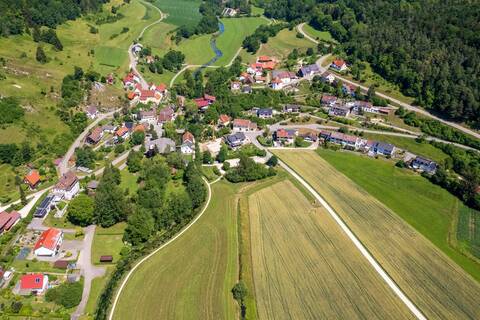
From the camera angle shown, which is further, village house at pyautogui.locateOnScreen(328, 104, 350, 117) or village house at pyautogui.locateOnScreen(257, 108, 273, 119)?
village house at pyautogui.locateOnScreen(328, 104, 350, 117)

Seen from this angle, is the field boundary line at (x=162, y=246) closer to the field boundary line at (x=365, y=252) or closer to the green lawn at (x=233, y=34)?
the field boundary line at (x=365, y=252)

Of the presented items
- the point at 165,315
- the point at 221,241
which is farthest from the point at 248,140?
the point at 165,315

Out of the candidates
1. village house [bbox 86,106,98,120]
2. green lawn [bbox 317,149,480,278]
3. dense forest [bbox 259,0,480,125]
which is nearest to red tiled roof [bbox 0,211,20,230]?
village house [bbox 86,106,98,120]

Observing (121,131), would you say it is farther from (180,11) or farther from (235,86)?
(180,11)

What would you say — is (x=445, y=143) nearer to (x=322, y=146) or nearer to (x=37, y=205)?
(x=322, y=146)

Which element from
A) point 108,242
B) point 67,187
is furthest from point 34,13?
point 108,242

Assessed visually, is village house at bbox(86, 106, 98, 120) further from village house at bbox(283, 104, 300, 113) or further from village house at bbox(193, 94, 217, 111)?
village house at bbox(283, 104, 300, 113)
